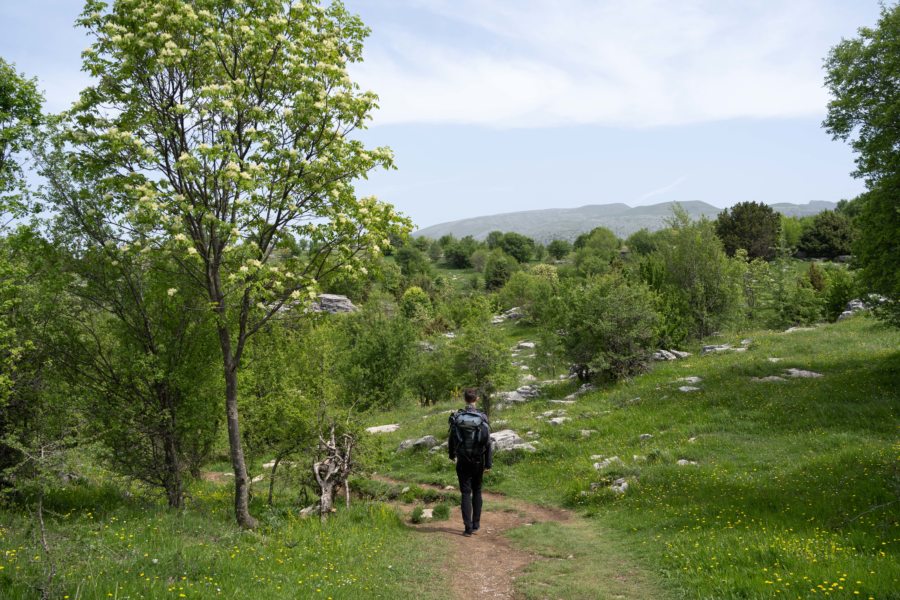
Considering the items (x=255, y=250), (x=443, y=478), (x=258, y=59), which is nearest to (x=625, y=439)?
(x=443, y=478)

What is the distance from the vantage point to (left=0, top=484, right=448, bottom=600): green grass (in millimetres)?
7215

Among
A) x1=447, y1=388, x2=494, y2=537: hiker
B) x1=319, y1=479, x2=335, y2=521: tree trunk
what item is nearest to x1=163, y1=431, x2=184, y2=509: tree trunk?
x1=319, y1=479, x2=335, y2=521: tree trunk

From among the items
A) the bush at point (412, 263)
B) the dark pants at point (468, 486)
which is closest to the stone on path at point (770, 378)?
the dark pants at point (468, 486)

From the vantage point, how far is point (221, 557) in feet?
28.5

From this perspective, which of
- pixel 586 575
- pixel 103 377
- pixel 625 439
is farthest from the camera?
pixel 625 439

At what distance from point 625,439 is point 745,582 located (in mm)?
12969

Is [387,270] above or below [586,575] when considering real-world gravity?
above

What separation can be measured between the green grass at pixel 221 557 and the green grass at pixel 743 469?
308 centimetres

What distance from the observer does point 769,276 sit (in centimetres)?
5481

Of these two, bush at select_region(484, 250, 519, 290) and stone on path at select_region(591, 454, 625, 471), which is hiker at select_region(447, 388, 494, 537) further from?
bush at select_region(484, 250, 519, 290)

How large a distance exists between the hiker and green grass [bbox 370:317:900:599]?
328 centimetres

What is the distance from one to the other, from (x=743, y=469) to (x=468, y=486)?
851 centimetres

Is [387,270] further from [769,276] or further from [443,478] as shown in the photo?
[769,276]

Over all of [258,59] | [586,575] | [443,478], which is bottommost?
[443,478]
